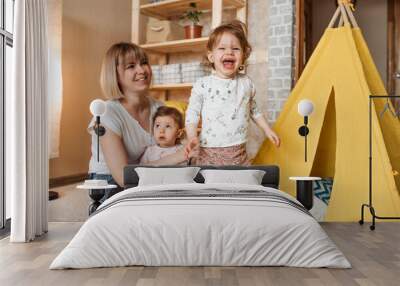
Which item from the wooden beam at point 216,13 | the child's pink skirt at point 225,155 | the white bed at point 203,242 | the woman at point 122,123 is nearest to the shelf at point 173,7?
the wooden beam at point 216,13

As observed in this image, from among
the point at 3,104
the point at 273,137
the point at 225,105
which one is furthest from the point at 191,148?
the point at 3,104

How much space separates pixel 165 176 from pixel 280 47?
176cm

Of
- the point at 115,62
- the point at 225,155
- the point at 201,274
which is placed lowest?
the point at 201,274

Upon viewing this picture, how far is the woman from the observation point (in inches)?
197

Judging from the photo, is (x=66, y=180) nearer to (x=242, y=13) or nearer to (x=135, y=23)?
(x=135, y=23)

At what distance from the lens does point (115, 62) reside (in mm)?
5117

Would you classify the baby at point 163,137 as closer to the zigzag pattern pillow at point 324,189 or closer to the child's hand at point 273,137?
the child's hand at point 273,137

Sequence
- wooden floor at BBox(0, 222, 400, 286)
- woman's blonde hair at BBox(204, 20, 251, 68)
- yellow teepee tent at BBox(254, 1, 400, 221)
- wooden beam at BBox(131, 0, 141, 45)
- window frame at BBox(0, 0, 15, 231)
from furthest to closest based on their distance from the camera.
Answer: wooden beam at BBox(131, 0, 141, 45) < woman's blonde hair at BBox(204, 20, 251, 68) < yellow teepee tent at BBox(254, 1, 400, 221) < window frame at BBox(0, 0, 15, 231) < wooden floor at BBox(0, 222, 400, 286)

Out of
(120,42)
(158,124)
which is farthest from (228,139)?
(120,42)

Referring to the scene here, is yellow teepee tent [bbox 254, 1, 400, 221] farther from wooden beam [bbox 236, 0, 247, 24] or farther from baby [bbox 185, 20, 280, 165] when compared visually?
wooden beam [bbox 236, 0, 247, 24]

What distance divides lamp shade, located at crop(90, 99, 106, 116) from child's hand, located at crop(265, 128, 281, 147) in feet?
5.14

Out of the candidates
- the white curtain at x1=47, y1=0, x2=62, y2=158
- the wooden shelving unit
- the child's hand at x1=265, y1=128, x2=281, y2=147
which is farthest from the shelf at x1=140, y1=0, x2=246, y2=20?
the child's hand at x1=265, y1=128, x2=281, y2=147

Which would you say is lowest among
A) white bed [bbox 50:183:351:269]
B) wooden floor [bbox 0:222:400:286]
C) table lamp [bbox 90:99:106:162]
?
wooden floor [bbox 0:222:400:286]

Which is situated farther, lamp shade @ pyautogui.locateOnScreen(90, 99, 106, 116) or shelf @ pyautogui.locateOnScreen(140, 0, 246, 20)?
shelf @ pyautogui.locateOnScreen(140, 0, 246, 20)
